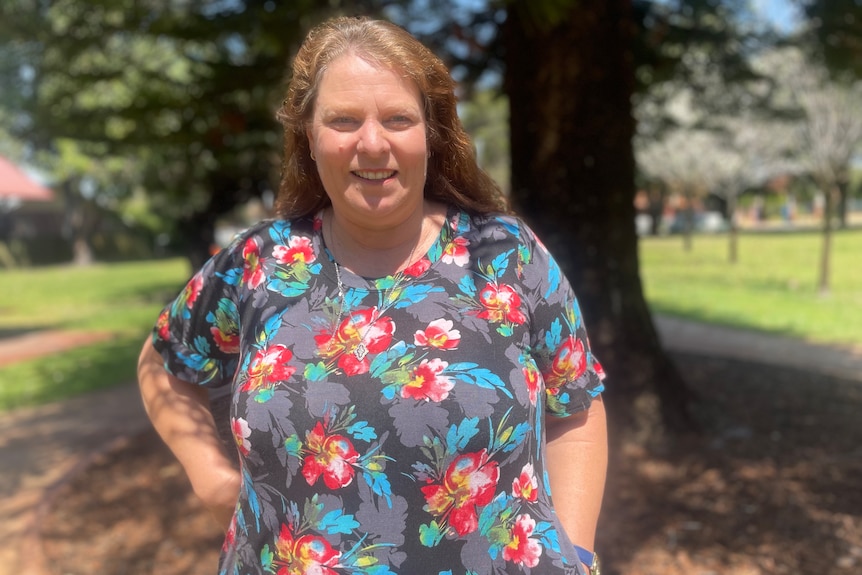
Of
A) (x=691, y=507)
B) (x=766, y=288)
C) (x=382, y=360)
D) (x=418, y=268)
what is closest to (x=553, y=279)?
(x=418, y=268)

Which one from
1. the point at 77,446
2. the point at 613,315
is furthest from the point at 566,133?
the point at 77,446

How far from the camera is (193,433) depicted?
1.81 metres

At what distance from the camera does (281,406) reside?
1488mm

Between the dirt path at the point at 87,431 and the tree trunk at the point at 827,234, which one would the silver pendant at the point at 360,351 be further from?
the tree trunk at the point at 827,234

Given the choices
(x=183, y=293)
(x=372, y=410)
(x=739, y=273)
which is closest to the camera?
(x=372, y=410)

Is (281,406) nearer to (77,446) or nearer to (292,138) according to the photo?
(292,138)

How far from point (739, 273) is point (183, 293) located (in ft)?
58.9

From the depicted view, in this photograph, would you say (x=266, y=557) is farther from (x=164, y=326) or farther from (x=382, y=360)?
(x=164, y=326)

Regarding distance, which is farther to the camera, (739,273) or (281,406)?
(739,273)

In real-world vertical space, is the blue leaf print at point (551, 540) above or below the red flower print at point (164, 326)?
below

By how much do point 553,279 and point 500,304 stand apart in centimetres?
15

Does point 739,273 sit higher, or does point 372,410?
point 372,410

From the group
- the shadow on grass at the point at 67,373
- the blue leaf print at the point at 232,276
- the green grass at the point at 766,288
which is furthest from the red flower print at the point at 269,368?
the green grass at the point at 766,288

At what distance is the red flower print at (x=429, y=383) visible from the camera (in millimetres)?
1467
